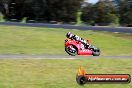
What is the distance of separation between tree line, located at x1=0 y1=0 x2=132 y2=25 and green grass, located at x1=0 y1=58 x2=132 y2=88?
54602 millimetres

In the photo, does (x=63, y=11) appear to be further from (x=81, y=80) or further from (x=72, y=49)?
(x=81, y=80)

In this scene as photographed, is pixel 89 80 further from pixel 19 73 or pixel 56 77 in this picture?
pixel 19 73

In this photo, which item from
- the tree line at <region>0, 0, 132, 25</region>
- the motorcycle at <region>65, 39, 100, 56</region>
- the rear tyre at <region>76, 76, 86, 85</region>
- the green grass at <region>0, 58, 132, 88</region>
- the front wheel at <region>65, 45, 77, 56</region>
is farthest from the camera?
the tree line at <region>0, 0, 132, 25</region>

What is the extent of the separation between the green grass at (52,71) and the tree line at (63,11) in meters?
54.6

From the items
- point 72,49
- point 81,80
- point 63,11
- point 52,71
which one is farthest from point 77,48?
point 63,11

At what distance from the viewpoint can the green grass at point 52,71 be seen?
491 inches

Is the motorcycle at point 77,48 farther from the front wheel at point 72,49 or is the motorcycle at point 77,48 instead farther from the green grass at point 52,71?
the green grass at point 52,71

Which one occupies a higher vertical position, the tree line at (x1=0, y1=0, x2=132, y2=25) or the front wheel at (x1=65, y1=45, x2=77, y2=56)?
the front wheel at (x1=65, y1=45, x2=77, y2=56)

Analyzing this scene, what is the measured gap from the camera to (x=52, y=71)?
1430 cm

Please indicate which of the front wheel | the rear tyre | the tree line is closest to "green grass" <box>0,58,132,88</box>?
the rear tyre

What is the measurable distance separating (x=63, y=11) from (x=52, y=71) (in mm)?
59108

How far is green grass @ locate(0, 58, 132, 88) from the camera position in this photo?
12.5 meters

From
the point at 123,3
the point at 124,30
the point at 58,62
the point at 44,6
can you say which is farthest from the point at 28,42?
the point at 123,3

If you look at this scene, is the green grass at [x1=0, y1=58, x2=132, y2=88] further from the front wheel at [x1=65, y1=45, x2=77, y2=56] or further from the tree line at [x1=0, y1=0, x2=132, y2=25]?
the tree line at [x1=0, y1=0, x2=132, y2=25]
